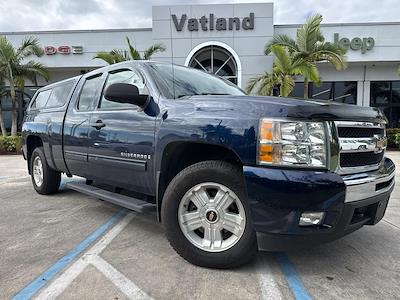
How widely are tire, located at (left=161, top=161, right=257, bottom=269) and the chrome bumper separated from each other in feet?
2.62

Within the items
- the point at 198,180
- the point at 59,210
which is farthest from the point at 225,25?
the point at 198,180

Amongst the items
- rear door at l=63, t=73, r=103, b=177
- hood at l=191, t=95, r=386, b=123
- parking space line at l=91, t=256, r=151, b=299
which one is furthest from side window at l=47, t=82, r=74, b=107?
hood at l=191, t=95, r=386, b=123

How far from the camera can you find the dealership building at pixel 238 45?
742 inches

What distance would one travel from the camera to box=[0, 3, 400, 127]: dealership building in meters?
18.9

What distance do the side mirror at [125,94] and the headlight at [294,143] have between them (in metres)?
1.39

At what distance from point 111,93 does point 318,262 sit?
8.16ft

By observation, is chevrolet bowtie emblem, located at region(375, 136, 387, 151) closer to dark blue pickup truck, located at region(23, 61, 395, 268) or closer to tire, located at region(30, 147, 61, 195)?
dark blue pickup truck, located at region(23, 61, 395, 268)

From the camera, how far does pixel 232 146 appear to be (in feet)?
9.69

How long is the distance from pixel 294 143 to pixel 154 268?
1.64m

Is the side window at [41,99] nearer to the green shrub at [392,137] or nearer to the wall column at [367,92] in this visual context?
the green shrub at [392,137]

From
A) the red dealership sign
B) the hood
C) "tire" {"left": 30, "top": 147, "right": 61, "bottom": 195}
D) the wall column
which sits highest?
the red dealership sign

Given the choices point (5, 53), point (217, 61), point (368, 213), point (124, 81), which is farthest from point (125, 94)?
point (217, 61)

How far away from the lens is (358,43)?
1944cm

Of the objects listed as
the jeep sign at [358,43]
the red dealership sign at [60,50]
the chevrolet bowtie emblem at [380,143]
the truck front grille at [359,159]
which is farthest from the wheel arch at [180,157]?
the red dealership sign at [60,50]
